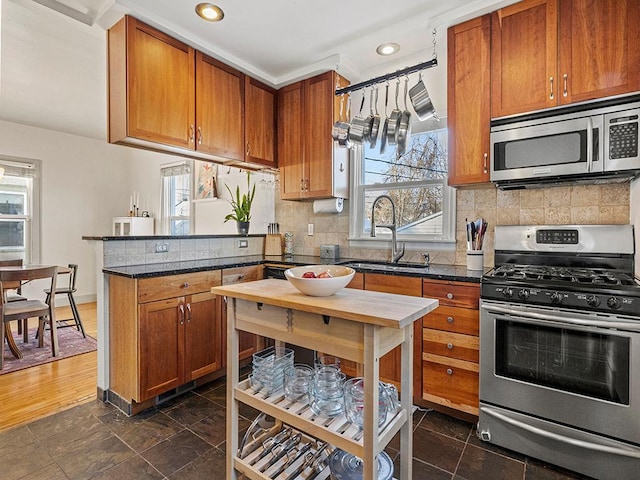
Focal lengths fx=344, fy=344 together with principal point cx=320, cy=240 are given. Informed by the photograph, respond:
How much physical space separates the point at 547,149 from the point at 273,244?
251cm

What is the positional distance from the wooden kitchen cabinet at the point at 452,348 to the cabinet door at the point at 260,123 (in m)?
1.98

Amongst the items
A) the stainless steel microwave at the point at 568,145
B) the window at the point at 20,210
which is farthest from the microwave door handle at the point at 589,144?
the window at the point at 20,210

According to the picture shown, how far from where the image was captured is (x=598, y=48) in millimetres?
1909

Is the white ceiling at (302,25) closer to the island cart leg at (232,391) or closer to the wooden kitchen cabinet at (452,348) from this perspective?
the wooden kitchen cabinet at (452,348)

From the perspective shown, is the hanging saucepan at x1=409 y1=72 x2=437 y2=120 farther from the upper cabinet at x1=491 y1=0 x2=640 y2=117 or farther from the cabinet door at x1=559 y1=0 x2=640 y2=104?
the cabinet door at x1=559 y1=0 x2=640 y2=104

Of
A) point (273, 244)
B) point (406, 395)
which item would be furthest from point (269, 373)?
point (273, 244)

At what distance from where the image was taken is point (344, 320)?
1.22m

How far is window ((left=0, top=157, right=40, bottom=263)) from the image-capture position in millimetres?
4867

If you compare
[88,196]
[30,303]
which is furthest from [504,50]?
[88,196]

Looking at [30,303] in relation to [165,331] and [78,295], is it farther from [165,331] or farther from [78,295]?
[78,295]

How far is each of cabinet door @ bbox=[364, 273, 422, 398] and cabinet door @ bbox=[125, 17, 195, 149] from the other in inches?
70.8

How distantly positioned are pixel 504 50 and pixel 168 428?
10.4ft

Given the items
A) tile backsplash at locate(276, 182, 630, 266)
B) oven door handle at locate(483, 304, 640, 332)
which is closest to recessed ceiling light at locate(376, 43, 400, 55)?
tile backsplash at locate(276, 182, 630, 266)

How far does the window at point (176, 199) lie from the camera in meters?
5.48
